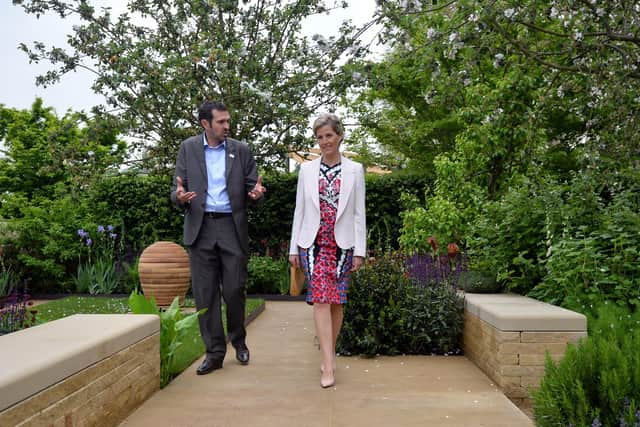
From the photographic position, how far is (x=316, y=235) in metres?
4.27

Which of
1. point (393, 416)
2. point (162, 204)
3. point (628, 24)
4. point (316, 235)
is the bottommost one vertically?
point (393, 416)

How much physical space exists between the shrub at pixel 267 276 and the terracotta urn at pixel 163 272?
5.55 feet

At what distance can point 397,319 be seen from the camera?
512 cm

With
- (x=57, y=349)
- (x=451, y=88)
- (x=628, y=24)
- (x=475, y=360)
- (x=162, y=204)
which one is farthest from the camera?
(x=162, y=204)

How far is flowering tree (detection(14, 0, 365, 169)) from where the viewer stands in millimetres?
8820

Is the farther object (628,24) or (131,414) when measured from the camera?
(628,24)

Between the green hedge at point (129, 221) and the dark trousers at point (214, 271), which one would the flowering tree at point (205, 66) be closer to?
the green hedge at point (129, 221)

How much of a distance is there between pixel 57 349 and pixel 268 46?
7.44m

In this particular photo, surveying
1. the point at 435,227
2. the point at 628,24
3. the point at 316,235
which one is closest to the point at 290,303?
the point at 435,227

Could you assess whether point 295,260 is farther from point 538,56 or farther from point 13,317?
point 538,56

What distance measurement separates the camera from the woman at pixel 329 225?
13.9ft

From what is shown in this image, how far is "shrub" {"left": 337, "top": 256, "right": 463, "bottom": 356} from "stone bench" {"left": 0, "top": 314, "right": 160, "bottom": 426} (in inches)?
70.1

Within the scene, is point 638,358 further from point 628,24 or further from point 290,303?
point 290,303

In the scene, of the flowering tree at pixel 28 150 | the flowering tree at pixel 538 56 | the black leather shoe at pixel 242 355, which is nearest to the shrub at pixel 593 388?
the black leather shoe at pixel 242 355
